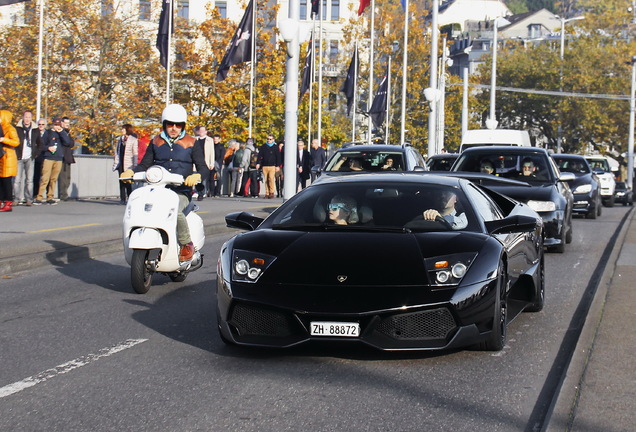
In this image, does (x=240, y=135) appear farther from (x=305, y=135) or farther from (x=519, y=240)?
(x=519, y=240)

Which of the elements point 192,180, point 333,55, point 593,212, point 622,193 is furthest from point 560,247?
point 333,55

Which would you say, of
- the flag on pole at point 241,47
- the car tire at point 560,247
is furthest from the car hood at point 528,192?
the flag on pole at point 241,47

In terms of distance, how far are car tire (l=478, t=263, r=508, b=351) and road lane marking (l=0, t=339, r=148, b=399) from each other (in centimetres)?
242

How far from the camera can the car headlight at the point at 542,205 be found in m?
16.2

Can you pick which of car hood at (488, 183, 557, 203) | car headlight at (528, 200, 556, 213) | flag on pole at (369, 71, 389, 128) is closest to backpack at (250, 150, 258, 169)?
flag on pole at (369, 71, 389, 128)

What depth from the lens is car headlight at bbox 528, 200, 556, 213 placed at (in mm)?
16203

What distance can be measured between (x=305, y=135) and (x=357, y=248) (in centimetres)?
6313

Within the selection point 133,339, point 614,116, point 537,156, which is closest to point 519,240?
point 133,339

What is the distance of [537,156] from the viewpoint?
58.8 ft

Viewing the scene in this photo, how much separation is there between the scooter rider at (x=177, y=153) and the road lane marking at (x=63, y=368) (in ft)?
11.4

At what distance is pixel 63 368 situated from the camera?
23.0ft

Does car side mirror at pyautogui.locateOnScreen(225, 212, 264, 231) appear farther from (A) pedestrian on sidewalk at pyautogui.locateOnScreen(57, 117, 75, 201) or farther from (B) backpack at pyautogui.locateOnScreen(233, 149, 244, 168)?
(B) backpack at pyautogui.locateOnScreen(233, 149, 244, 168)

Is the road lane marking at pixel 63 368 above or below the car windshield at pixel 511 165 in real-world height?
below

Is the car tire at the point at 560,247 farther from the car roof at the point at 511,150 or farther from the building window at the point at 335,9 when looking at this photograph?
the building window at the point at 335,9
